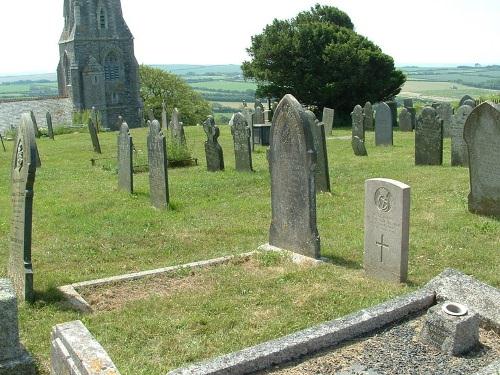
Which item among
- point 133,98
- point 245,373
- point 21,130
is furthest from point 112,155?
point 133,98

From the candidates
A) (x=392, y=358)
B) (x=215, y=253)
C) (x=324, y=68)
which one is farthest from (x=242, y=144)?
(x=324, y=68)

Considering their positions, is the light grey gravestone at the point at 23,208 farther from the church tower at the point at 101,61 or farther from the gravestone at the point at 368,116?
the church tower at the point at 101,61

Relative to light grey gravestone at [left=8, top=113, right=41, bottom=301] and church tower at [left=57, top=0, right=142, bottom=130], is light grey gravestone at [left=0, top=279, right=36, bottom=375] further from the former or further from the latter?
church tower at [left=57, top=0, right=142, bottom=130]

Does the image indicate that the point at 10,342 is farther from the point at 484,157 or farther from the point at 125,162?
the point at 125,162

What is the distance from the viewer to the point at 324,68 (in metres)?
33.6

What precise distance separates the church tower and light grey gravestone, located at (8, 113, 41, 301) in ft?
170

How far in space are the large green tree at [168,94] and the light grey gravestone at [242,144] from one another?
2066 inches

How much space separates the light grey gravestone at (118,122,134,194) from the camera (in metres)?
12.8

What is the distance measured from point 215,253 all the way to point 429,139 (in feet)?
29.3

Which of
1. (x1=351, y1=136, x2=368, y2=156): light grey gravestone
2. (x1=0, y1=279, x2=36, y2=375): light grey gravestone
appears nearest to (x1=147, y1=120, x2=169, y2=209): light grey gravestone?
(x1=0, y1=279, x2=36, y2=375): light grey gravestone

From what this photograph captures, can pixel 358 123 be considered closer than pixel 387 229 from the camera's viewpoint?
No

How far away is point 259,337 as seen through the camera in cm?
541

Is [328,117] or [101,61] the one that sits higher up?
[101,61]

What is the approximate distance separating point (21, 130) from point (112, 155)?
1525cm
